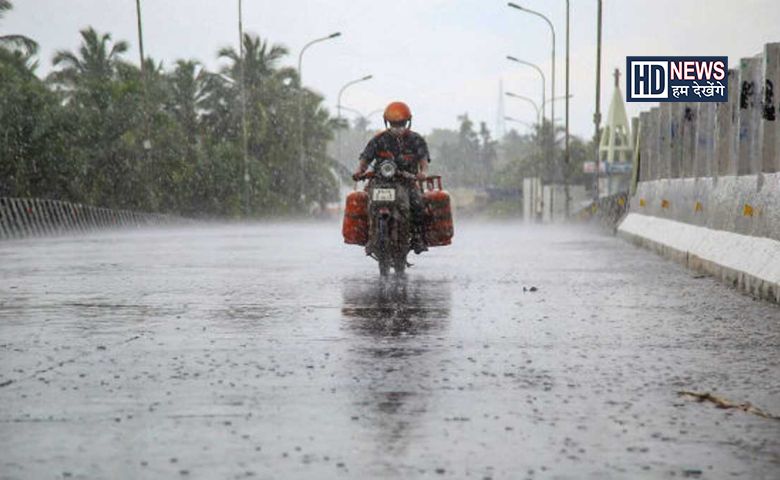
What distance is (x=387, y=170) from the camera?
43.5ft

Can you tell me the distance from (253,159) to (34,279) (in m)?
56.6

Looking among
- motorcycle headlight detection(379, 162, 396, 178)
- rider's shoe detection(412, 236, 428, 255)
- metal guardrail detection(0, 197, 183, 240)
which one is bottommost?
metal guardrail detection(0, 197, 183, 240)

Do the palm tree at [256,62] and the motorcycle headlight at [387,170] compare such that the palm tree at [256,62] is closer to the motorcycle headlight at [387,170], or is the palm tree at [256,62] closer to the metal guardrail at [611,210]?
the metal guardrail at [611,210]

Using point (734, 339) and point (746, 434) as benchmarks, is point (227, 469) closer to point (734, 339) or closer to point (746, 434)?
point (746, 434)

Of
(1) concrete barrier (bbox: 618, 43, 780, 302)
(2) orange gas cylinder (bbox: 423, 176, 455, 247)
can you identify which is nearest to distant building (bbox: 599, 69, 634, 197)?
(1) concrete barrier (bbox: 618, 43, 780, 302)

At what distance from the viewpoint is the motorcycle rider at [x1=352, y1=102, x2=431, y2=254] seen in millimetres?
13625

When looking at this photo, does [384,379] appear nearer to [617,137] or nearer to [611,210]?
[611,210]

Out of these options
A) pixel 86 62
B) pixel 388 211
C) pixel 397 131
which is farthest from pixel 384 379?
pixel 86 62

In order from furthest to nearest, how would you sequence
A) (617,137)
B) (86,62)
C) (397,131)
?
(617,137) → (86,62) → (397,131)

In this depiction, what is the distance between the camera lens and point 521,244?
23031 mm

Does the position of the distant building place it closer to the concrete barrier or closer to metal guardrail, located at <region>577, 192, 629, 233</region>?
metal guardrail, located at <region>577, 192, 629, 233</region>

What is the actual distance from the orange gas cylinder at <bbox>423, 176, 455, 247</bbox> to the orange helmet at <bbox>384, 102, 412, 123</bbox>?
0.74 m

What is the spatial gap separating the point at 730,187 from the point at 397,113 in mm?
Result: 4060

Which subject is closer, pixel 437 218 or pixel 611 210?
pixel 437 218
